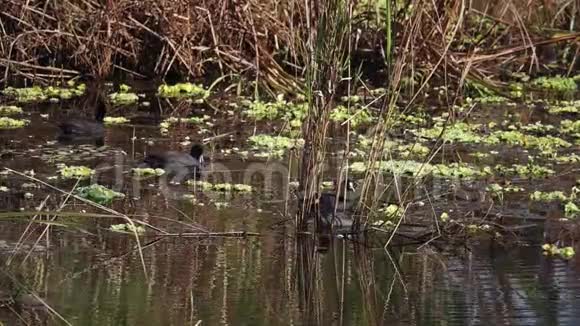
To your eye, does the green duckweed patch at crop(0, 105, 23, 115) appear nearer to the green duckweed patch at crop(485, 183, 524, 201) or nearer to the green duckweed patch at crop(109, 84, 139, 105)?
the green duckweed patch at crop(109, 84, 139, 105)

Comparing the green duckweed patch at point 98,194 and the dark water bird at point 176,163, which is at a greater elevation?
the dark water bird at point 176,163

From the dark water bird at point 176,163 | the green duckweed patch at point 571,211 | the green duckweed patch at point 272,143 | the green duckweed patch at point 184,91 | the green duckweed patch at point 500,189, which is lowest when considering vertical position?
the green duckweed patch at point 571,211

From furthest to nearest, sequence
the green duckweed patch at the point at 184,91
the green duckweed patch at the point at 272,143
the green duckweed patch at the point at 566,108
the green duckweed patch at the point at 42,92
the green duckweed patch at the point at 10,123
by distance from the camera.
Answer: the green duckweed patch at the point at 184,91
the green duckweed patch at the point at 42,92
the green duckweed patch at the point at 566,108
the green duckweed patch at the point at 10,123
the green duckweed patch at the point at 272,143

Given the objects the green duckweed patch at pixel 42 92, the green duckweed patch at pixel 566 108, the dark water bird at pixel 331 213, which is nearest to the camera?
the dark water bird at pixel 331 213

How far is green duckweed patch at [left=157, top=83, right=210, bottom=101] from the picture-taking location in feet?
35.8

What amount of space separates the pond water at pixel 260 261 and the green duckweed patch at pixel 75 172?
0.26 feet

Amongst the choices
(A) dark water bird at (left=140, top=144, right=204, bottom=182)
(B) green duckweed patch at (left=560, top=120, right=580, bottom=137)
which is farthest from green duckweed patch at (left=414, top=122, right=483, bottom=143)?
(A) dark water bird at (left=140, top=144, right=204, bottom=182)

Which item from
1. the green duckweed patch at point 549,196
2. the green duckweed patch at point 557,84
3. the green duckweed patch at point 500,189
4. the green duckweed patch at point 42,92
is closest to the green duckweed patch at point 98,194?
the green duckweed patch at point 500,189

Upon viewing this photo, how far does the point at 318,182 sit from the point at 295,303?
1.16m

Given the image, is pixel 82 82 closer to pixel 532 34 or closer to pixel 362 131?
pixel 362 131

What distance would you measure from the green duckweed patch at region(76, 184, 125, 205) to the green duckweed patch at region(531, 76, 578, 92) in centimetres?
567

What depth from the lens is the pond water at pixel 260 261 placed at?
5098 mm

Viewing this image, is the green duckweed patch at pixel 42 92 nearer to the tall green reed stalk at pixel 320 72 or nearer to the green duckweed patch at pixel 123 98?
the green duckweed patch at pixel 123 98

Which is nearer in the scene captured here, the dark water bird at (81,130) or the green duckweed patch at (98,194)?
the green duckweed patch at (98,194)
